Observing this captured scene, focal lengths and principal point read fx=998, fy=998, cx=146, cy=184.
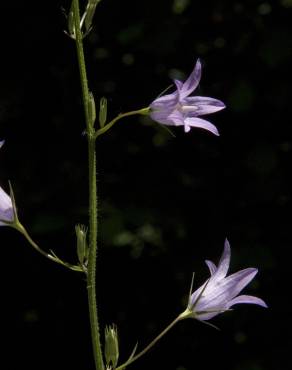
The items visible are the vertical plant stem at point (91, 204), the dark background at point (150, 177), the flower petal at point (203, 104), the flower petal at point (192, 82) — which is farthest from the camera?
the dark background at point (150, 177)

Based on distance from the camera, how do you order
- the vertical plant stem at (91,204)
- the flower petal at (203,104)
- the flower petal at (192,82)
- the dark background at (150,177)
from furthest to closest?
the dark background at (150,177) < the flower petal at (203,104) < the flower petal at (192,82) < the vertical plant stem at (91,204)

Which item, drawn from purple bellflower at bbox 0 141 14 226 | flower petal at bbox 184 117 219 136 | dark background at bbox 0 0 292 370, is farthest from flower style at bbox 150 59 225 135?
dark background at bbox 0 0 292 370

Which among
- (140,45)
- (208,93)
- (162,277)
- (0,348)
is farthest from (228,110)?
(0,348)

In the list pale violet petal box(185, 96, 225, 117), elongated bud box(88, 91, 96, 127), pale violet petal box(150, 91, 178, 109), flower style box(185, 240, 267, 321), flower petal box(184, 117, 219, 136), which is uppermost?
elongated bud box(88, 91, 96, 127)

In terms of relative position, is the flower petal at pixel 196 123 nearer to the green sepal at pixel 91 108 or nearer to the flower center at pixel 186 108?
the flower center at pixel 186 108

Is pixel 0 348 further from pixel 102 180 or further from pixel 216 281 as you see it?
pixel 216 281

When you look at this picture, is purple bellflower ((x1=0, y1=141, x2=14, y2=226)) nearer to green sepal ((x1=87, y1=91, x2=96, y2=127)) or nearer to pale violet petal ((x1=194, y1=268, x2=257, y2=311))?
green sepal ((x1=87, y1=91, x2=96, y2=127))

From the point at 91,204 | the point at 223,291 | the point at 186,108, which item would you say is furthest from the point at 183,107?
the point at 223,291

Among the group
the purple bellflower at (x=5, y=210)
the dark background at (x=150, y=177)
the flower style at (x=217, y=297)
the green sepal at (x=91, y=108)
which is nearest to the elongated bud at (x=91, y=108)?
the green sepal at (x=91, y=108)
